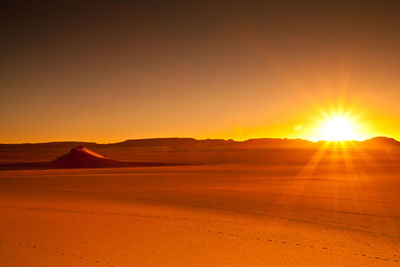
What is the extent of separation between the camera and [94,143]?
16438 centimetres

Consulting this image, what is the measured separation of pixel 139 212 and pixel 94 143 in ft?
531

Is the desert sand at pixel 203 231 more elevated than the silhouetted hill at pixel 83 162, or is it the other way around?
the silhouetted hill at pixel 83 162

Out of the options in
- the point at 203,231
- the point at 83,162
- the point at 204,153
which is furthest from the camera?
the point at 204,153

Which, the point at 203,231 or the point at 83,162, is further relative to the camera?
the point at 83,162

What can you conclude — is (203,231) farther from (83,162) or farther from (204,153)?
(204,153)

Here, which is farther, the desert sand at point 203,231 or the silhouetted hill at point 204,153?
the silhouetted hill at point 204,153

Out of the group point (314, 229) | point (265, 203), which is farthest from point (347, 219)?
point (265, 203)

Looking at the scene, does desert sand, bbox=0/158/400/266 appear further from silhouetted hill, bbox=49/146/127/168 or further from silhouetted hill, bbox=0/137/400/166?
silhouetted hill, bbox=0/137/400/166

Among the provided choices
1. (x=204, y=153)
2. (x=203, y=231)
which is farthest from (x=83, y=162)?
(x=204, y=153)

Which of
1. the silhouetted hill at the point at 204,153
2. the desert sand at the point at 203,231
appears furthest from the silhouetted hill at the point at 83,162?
the desert sand at the point at 203,231

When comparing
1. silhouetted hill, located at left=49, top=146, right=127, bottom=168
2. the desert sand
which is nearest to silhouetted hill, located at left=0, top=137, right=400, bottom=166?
silhouetted hill, located at left=49, top=146, right=127, bottom=168

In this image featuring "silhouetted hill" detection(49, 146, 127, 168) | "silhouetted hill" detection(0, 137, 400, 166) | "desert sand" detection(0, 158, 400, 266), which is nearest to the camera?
"desert sand" detection(0, 158, 400, 266)

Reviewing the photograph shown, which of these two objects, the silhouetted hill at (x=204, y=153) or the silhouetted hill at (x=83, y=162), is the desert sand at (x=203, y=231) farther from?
the silhouetted hill at (x=204, y=153)

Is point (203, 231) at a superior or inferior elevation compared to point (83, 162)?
inferior
